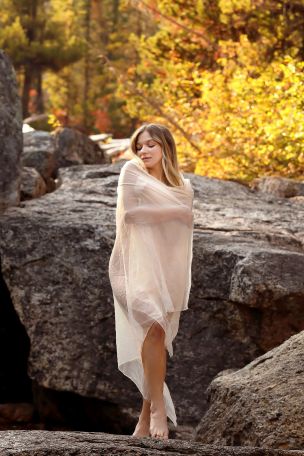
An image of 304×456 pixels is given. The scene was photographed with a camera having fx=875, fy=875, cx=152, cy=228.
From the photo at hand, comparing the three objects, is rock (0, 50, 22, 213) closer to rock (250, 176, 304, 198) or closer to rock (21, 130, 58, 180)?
rock (21, 130, 58, 180)

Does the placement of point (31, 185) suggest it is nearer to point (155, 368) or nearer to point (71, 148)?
point (71, 148)

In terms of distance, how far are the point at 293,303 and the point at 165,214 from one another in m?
2.52

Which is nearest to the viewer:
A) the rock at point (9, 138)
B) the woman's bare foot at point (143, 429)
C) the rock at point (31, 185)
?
the woman's bare foot at point (143, 429)

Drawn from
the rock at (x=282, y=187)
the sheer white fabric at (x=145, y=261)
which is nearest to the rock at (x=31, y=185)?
the rock at (x=282, y=187)

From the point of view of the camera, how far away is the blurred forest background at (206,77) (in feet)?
46.9

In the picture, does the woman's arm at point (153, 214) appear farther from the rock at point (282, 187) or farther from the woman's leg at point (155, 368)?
the rock at point (282, 187)

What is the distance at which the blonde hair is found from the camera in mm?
5688

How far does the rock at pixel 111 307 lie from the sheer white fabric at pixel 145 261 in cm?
214

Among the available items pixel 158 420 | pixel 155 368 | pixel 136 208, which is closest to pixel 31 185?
pixel 136 208

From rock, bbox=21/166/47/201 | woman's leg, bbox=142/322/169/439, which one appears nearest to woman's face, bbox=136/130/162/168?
woman's leg, bbox=142/322/169/439

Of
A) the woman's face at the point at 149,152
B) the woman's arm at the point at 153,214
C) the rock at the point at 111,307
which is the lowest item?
the rock at the point at 111,307

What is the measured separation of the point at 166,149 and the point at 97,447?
2489 millimetres

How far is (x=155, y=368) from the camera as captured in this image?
5348 millimetres

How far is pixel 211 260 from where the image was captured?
313 inches
